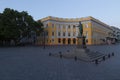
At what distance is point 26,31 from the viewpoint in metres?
48.8

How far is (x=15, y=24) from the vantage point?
45000 mm

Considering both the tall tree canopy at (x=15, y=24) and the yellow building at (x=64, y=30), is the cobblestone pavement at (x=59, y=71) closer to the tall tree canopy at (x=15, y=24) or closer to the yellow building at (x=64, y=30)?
the tall tree canopy at (x=15, y=24)

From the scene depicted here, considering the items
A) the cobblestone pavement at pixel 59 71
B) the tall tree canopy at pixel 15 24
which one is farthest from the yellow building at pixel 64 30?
the cobblestone pavement at pixel 59 71

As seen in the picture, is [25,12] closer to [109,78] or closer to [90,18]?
[90,18]

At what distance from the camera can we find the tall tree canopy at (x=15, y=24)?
42688 mm

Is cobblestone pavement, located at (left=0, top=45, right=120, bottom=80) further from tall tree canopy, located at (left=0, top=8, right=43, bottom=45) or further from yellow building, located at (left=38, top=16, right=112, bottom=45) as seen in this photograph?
yellow building, located at (left=38, top=16, right=112, bottom=45)

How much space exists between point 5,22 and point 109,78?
40600 mm

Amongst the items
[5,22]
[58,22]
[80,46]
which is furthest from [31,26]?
[80,46]

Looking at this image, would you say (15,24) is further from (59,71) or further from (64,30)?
(59,71)

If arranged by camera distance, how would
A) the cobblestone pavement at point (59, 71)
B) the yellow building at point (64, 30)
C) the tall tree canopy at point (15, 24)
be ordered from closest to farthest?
the cobblestone pavement at point (59, 71)
the tall tree canopy at point (15, 24)
the yellow building at point (64, 30)

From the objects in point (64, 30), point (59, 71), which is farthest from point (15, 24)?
point (59, 71)

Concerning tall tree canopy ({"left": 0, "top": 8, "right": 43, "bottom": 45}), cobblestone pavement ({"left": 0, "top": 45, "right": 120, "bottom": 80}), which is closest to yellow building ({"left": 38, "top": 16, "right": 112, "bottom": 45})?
tall tree canopy ({"left": 0, "top": 8, "right": 43, "bottom": 45})

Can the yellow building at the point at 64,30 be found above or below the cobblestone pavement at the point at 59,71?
above

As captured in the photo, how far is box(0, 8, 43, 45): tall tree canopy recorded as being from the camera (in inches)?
1681
